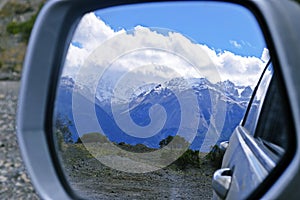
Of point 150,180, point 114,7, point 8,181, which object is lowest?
point 8,181

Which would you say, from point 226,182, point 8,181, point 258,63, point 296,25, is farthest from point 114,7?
point 8,181

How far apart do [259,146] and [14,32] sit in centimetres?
1472

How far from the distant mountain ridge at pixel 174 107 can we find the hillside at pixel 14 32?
41.4 ft

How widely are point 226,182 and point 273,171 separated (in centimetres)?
34

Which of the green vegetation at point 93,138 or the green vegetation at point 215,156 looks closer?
the green vegetation at point 215,156

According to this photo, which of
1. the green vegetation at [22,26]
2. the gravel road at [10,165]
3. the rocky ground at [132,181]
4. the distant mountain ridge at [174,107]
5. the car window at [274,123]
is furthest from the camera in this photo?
the green vegetation at [22,26]

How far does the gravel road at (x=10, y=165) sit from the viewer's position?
6.49 meters

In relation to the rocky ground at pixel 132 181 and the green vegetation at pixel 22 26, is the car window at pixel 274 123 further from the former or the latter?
the green vegetation at pixel 22 26

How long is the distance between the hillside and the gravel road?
3.20 meters

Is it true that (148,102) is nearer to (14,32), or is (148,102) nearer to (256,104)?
(256,104)

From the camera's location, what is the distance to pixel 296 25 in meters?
1.22

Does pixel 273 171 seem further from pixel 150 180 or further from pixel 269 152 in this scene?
pixel 150 180

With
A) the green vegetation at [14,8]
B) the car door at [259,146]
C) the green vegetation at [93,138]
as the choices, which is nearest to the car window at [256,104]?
the car door at [259,146]

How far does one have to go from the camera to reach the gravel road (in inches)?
256
